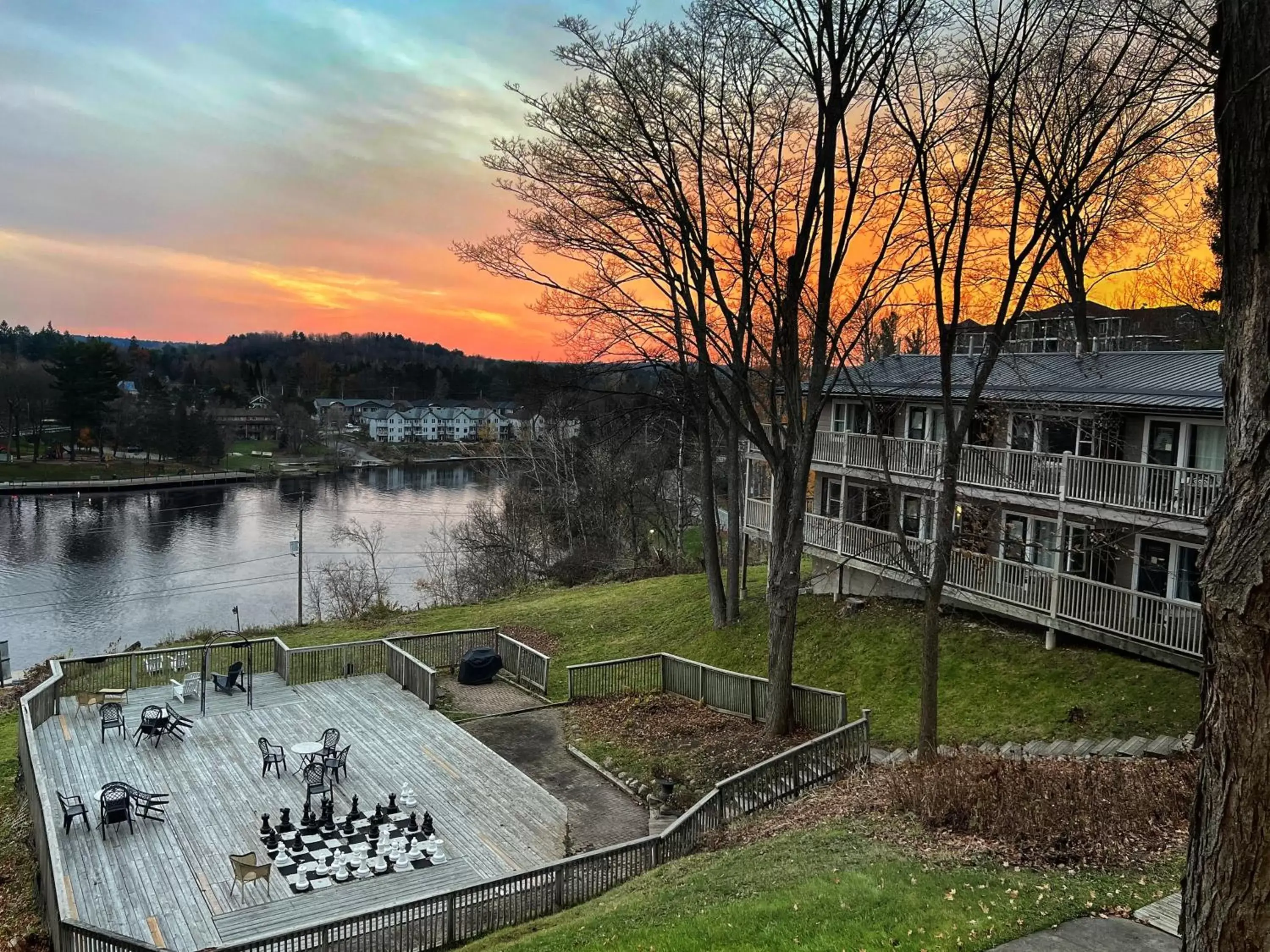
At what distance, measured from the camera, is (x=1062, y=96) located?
13.4m

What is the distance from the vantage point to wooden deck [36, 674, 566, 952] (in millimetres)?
10602

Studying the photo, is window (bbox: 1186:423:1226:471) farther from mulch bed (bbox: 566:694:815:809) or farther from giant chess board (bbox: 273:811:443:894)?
giant chess board (bbox: 273:811:443:894)

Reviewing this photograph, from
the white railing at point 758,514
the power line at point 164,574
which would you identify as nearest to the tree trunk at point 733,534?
the white railing at point 758,514

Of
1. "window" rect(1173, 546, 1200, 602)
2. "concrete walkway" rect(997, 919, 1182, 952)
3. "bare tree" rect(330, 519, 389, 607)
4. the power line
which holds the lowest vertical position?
the power line

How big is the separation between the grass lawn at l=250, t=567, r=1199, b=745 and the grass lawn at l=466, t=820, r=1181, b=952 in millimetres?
6379

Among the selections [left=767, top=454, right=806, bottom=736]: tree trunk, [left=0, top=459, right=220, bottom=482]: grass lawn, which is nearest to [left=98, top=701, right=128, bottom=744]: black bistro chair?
[left=767, top=454, right=806, bottom=736]: tree trunk

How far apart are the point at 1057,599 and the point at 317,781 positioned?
46.4ft

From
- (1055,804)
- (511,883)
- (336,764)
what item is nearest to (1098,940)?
(1055,804)

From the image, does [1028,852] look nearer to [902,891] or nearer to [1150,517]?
[902,891]

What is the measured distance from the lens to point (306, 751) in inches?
578

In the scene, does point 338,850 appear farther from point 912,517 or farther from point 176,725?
point 912,517

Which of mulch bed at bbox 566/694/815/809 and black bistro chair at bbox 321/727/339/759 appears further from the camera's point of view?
black bistro chair at bbox 321/727/339/759

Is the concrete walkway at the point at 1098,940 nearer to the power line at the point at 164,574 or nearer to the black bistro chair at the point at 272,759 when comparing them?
the black bistro chair at the point at 272,759

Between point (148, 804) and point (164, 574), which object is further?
point (164, 574)
